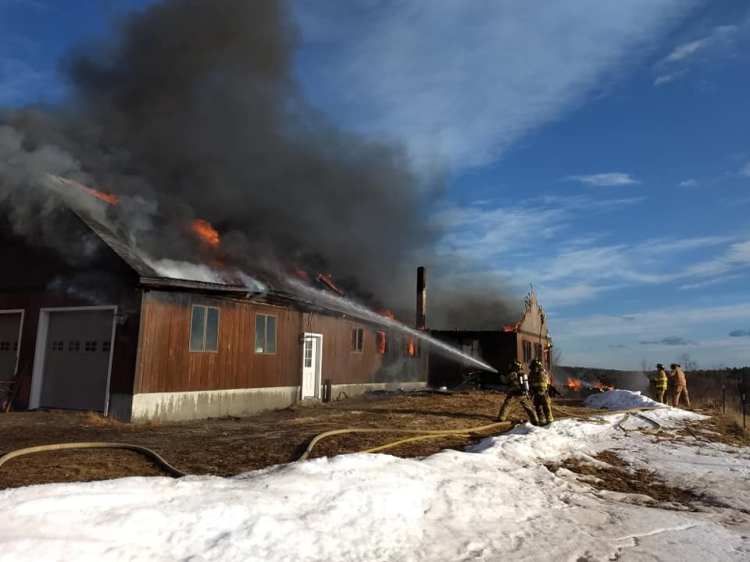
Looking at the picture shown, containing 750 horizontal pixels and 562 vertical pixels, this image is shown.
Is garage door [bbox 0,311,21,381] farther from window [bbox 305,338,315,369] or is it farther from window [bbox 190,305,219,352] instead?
window [bbox 305,338,315,369]

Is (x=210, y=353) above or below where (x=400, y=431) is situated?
above

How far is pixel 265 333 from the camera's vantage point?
15727mm

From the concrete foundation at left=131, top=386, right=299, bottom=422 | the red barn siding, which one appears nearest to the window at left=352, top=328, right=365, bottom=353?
the red barn siding

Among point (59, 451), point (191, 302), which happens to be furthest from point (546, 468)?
point (191, 302)

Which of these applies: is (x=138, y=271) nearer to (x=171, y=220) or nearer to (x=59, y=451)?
(x=59, y=451)

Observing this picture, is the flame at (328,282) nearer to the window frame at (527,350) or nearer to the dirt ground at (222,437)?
the dirt ground at (222,437)

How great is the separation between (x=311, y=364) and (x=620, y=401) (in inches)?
420

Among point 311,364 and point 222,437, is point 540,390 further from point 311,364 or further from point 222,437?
point 311,364

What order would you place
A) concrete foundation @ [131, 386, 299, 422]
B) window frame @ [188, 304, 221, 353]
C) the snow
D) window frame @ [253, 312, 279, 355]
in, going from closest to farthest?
the snow
concrete foundation @ [131, 386, 299, 422]
window frame @ [188, 304, 221, 353]
window frame @ [253, 312, 279, 355]

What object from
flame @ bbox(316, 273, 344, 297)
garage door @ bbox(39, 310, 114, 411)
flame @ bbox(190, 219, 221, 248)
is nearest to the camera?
garage door @ bbox(39, 310, 114, 411)

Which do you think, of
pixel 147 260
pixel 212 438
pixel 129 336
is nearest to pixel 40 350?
pixel 129 336

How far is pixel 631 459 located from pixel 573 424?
240 centimetres

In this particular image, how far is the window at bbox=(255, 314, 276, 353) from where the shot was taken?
15.4 m

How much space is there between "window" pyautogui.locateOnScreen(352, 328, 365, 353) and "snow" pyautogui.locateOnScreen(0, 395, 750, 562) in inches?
521
